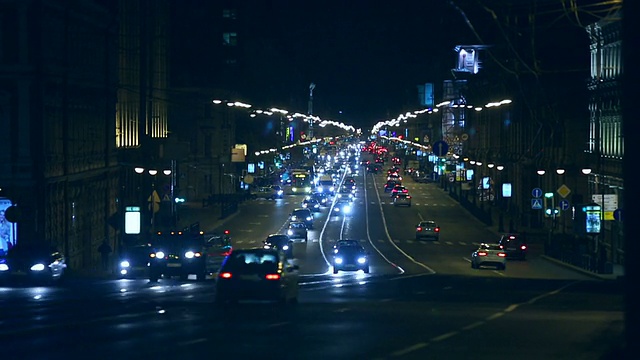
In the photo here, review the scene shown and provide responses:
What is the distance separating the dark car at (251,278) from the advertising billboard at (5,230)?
2603 cm

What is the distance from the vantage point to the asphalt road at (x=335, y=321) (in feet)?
56.0

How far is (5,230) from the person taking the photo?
48.4 meters

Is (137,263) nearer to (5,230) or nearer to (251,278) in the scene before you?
(5,230)

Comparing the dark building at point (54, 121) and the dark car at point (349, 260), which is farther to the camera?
the dark building at point (54, 121)

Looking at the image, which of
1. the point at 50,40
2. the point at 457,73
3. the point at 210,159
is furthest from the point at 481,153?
the point at 50,40

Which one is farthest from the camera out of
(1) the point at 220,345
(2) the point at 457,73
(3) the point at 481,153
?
(2) the point at 457,73

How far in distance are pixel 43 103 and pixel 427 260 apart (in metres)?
20.7

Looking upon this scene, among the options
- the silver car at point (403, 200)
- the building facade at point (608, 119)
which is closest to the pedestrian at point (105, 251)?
the building facade at point (608, 119)

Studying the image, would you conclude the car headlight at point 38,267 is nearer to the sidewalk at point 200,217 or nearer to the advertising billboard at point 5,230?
the advertising billboard at point 5,230

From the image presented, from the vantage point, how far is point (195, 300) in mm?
27188

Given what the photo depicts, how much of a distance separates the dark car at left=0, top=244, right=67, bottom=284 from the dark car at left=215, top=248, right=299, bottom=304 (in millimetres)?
15655

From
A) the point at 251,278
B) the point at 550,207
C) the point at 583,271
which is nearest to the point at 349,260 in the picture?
the point at 583,271

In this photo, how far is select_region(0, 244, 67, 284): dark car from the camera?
3853 centimetres

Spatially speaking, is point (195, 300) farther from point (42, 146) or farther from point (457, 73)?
point (457, 73)
